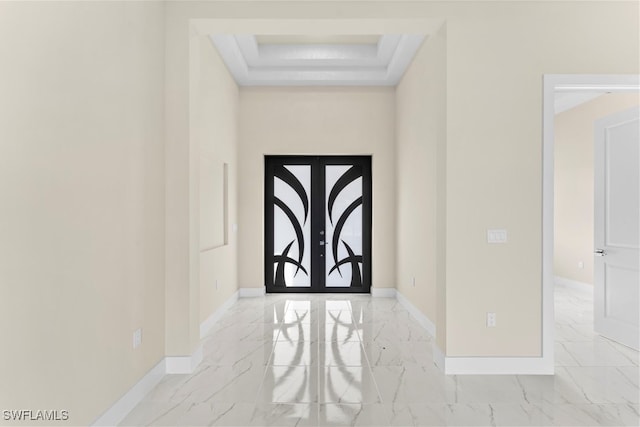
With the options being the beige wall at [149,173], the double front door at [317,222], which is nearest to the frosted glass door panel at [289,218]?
the double front door at [317,222]

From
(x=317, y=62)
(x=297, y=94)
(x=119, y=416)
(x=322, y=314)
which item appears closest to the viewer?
(x=119, y=416)

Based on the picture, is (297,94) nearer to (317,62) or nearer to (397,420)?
(317,62)

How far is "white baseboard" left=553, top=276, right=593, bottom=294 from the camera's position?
6565mm

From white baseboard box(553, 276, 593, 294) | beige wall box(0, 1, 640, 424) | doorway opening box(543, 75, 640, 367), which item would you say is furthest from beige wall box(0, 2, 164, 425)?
white baseboard box(553, 276, 593, 294)

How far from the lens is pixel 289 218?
6469 millimetres

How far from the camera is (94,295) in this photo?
85.9 inches

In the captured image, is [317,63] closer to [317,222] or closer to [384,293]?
[317,222]

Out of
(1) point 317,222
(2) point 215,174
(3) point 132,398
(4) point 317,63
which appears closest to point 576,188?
(1) point 317,222

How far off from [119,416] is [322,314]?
2.96m

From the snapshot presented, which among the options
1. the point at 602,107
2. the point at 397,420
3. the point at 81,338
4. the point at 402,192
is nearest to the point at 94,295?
the point at 81,338

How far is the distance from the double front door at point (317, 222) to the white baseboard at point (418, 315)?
84cm

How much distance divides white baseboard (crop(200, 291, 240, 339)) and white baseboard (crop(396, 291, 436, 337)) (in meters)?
2.44

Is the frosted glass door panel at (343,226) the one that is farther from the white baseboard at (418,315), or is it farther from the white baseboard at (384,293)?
the white baseboard at (418,315)

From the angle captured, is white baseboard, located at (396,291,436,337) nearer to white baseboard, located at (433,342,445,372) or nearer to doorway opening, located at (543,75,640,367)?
white baseboard, located at (433,342,445,372)
